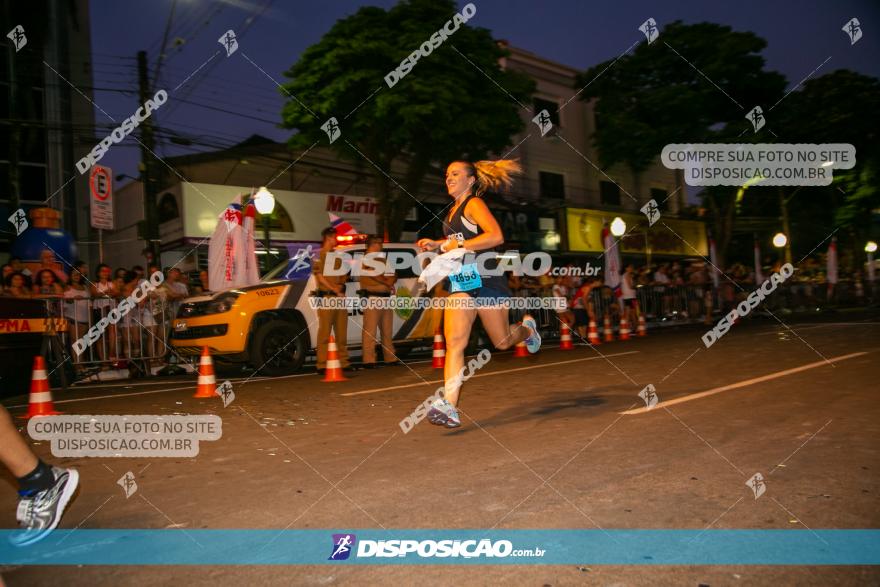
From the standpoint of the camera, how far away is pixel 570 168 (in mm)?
34219

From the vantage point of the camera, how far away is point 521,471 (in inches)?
149

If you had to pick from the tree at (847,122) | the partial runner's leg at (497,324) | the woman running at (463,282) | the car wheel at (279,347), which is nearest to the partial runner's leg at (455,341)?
the woman running at (463,282)

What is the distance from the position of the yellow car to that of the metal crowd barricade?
90cm

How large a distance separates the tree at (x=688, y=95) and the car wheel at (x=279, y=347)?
734 inches

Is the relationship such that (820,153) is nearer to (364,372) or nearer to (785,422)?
(364,372)

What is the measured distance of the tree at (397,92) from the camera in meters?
16.9

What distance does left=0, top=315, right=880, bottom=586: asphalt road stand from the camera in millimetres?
2523

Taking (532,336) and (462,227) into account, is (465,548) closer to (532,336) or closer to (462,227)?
(462,227)

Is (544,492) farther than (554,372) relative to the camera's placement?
No

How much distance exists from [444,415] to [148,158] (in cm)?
1323

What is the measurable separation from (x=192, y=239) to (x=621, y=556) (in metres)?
21.1

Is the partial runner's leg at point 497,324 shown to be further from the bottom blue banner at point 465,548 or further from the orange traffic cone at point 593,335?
the orange traffic cone at point 593,335

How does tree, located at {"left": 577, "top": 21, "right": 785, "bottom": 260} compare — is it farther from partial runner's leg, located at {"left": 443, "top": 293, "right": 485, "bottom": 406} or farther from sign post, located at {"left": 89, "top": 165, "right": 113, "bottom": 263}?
partial runner's leg, located at {"left": 443, "top": 293, "right": 485, "bottom": 406}

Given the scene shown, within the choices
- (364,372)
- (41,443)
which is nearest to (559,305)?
(364,372)
